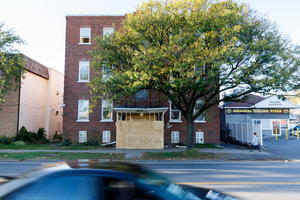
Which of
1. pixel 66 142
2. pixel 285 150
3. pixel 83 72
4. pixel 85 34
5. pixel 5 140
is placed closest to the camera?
pixel 285 150

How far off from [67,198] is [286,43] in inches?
591

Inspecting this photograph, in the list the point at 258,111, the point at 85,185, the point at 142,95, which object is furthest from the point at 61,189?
the point at 258,111

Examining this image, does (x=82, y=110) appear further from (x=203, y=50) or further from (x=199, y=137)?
(x=203, y=50)

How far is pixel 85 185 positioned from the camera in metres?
3.02

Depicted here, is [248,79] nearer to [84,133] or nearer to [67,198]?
[67,198]

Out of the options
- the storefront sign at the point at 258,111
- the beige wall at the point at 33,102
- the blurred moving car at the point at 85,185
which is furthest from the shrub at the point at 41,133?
the blurred moving car at the point at 85,185

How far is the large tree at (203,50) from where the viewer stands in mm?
12906

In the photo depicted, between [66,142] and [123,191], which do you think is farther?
[66,142]

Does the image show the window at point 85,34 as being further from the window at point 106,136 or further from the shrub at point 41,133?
the shrub at point 41,133

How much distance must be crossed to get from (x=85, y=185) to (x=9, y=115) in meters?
23.9

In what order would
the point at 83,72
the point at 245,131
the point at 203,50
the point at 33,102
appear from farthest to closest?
the point at 33,102 < the point at 245,131 < the point at 83,72 < the point at 203,50

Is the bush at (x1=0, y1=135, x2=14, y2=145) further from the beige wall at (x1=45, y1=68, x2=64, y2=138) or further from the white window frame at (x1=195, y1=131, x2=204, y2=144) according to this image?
the white window frame at (x1=195, y1=131, x2=204, y2=144)

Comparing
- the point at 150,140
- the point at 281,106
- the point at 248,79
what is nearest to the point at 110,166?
the point at 248,79

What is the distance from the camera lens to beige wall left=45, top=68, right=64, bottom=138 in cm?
2831
